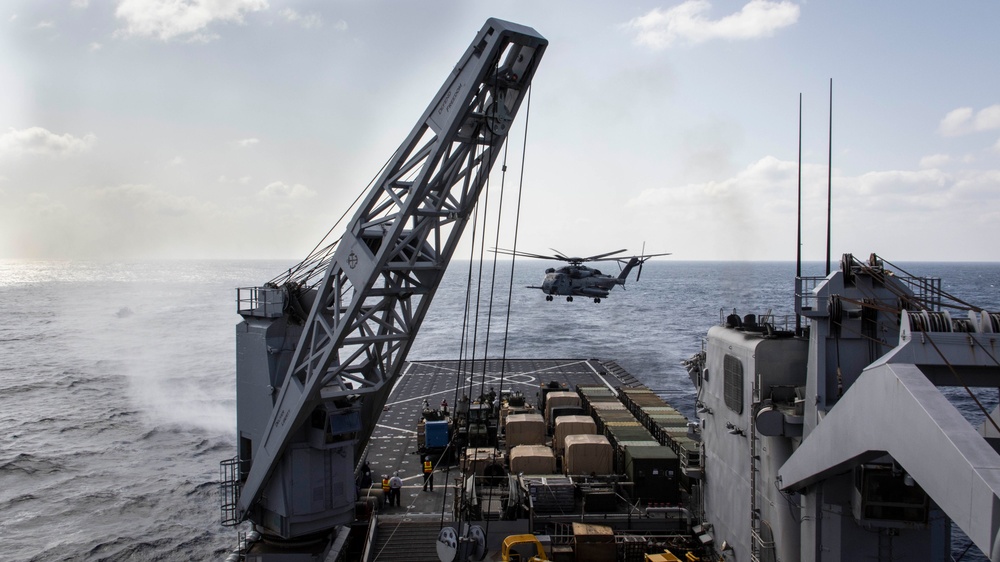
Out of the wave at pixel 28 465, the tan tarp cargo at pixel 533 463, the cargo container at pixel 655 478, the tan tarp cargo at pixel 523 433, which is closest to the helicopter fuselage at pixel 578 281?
the tan tarp cargo at pixel 523 433

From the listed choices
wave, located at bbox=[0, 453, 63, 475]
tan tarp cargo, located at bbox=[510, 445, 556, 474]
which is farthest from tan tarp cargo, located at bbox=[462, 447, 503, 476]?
wave, located at bbox=[0, 453, 63, 475]

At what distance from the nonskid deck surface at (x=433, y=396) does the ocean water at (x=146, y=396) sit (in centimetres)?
579

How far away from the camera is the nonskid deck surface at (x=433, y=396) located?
27.8 meters

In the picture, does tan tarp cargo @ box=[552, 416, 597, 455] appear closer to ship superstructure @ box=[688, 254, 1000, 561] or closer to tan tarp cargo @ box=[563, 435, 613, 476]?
tan tarp cargo @ box=[563, 435, 613, 476]

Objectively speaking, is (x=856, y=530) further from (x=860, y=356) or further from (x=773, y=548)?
(x=860, y=356)

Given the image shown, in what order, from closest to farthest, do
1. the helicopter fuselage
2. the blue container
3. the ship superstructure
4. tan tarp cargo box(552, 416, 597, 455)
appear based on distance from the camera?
the ship superstructure
tan tarp cargo box(552, 416, 597, 455)
the blue container
the helicopter fuselage

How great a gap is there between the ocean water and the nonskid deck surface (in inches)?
228

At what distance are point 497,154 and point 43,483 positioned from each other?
3779 centimetres

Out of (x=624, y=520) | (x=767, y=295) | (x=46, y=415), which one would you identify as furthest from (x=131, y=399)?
(x=767, y=295)

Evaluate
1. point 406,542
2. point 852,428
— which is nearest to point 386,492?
point 406,542

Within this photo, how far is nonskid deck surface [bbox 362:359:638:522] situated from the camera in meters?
27.8

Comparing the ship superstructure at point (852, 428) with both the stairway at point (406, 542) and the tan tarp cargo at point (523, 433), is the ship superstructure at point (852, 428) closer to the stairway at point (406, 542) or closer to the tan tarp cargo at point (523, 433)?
the stairway at point (406, 542)

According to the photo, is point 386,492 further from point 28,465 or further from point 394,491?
point 28,465

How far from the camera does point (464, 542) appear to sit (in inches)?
653
